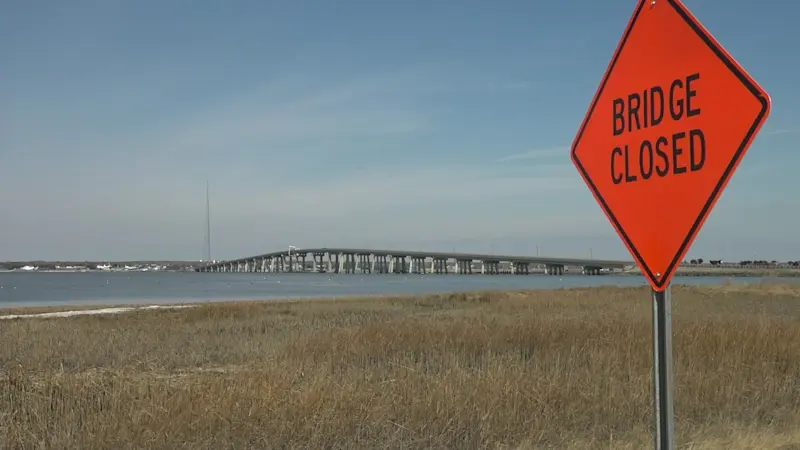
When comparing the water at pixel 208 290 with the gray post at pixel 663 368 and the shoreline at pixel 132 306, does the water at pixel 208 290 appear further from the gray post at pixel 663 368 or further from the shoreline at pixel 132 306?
the gray post at pixel 663 368

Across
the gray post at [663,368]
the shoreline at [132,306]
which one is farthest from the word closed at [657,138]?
the shoreline at [132,306]

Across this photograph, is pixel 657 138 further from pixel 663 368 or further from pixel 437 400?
pixel 437 400

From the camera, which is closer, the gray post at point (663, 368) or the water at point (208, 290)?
the gray post at point (663, 368)

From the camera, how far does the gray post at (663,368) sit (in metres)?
3.22

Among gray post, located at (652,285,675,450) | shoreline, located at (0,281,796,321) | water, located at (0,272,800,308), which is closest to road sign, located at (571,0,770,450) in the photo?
gray post, located at (652,285,675,450)

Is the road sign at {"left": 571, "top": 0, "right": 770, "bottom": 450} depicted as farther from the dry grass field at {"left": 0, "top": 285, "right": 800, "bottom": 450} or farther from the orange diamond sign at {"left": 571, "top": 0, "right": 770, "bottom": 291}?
the dry grass field at {"left": 0, "top": 285, "right": 800, "bottom": 450}

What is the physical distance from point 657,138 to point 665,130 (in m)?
0.06

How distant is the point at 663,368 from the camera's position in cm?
326

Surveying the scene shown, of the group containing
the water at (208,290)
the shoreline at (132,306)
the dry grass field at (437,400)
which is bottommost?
the water at (208,290)

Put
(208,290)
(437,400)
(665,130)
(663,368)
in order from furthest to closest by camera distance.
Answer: (208,290), (437,400), (665,130), (663,368)

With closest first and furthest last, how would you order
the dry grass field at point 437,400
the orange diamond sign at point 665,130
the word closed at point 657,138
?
1. the orange diamond sign at point 665,130
2. the word closed at point 657,138
3. the dry grass field at point 437,400

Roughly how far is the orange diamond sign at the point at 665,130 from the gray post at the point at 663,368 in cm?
10

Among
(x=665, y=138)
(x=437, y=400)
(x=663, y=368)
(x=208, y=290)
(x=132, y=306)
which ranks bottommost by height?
(x=208, y=290)

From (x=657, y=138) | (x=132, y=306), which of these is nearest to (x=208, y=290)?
(x=132, y=306)
